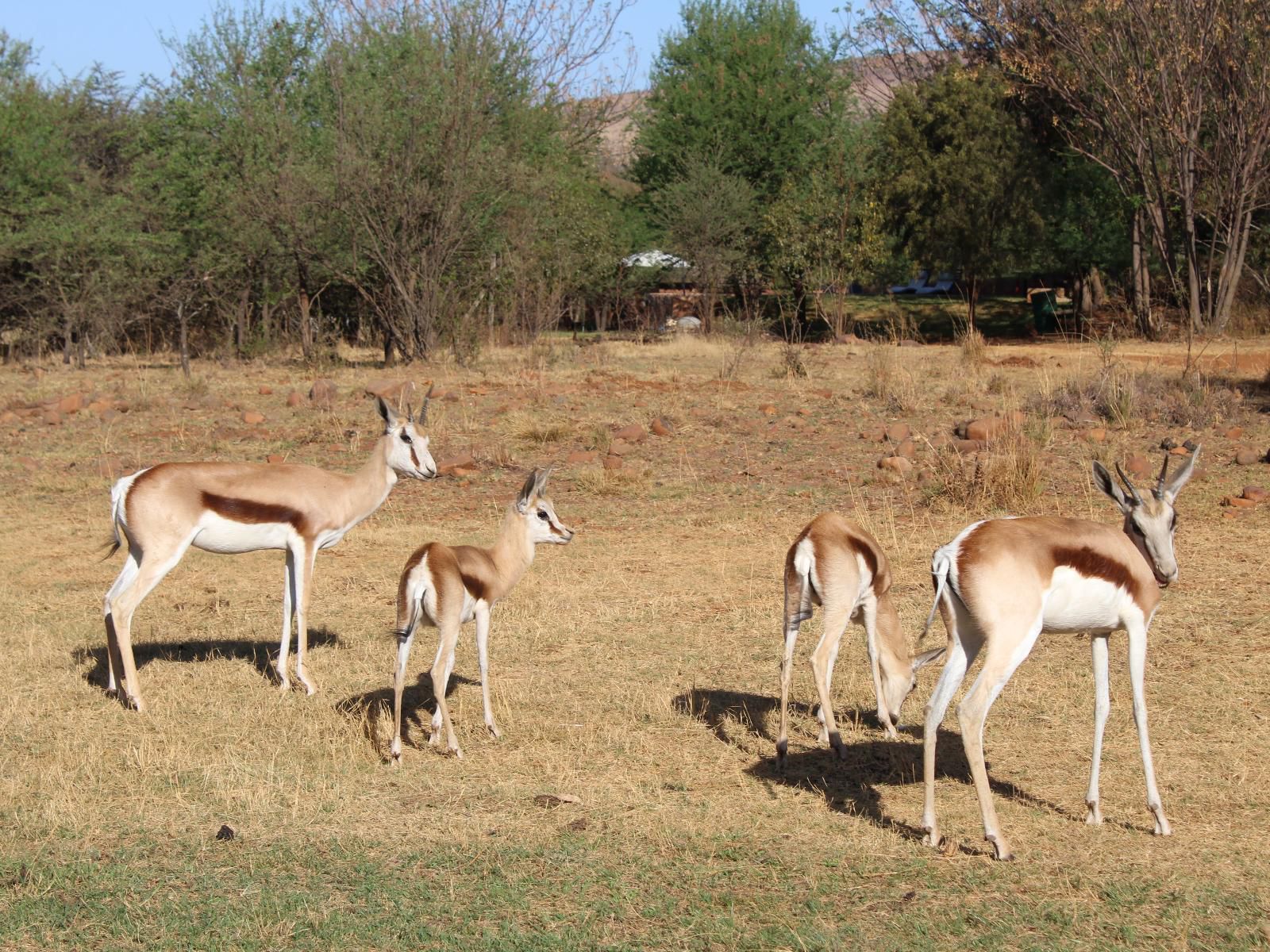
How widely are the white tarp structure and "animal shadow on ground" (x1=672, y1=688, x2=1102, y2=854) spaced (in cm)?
2827

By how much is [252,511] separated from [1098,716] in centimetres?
459

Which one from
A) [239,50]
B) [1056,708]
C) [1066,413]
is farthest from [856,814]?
[239,50]

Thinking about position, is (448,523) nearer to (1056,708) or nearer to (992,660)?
(1056,708)

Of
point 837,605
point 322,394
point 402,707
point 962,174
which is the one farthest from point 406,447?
point 962,174

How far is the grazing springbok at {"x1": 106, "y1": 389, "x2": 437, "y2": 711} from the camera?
7426 millimetres

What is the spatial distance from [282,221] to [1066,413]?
12.9 meters

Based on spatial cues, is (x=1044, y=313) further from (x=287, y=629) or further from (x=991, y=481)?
(x=287, y=629)

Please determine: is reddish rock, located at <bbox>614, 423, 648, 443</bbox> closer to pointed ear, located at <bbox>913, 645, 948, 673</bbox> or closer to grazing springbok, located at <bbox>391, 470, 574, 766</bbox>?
grazing springbok, located at <bbox>391, 470, 574, 766</bbox>

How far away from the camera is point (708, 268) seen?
108ft

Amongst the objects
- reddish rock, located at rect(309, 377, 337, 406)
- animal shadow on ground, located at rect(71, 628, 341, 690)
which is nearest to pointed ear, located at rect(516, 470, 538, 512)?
animal shadow on ground, located at rect(71, 628, 341, 690)

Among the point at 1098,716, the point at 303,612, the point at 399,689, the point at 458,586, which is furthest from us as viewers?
the point at 303,612

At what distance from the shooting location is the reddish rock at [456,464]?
14109mm

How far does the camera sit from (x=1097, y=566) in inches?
212

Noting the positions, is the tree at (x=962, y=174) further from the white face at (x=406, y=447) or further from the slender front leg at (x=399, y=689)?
the slender front leg at (x=399, y=689)
